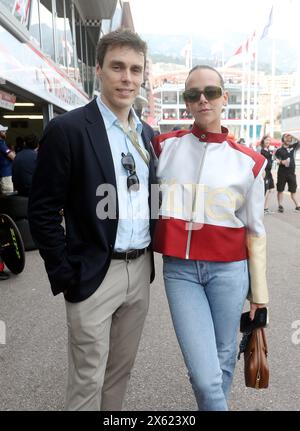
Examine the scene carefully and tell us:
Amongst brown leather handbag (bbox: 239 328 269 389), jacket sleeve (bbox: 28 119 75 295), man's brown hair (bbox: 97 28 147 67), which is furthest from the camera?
brown leather handbag (bbox: 239 328 269 389)

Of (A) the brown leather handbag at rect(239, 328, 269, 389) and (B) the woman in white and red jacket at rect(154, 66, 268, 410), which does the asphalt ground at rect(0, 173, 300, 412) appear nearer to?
(A) the brown leather handbag at rect(239, 328, 269, 389)

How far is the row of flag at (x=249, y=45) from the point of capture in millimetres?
27781

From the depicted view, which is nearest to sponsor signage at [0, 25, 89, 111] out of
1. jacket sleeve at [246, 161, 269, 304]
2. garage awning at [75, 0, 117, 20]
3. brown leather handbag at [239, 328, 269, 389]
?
jacket sleeve at [246, 161, 269, 304]

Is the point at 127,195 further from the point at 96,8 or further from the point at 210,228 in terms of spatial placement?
the point at 96,8

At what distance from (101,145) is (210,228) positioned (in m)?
0.65

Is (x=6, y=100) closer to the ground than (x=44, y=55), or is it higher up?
closer to the ground

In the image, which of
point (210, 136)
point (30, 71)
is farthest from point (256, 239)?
point (30, 71)

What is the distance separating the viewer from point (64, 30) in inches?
563

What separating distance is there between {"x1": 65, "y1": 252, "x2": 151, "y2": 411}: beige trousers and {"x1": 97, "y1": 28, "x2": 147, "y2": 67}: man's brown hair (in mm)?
986

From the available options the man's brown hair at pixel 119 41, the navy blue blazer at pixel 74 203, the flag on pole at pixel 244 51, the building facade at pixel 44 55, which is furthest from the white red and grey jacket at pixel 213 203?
the flag on pole at pixel 244 51

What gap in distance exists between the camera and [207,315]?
196cm

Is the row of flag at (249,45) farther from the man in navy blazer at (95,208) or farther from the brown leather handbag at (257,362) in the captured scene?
the brown leather handbag at (257,362)

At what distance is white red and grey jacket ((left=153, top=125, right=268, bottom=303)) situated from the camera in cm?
198

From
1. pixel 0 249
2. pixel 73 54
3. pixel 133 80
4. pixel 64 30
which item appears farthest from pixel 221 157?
pixel 73 54
